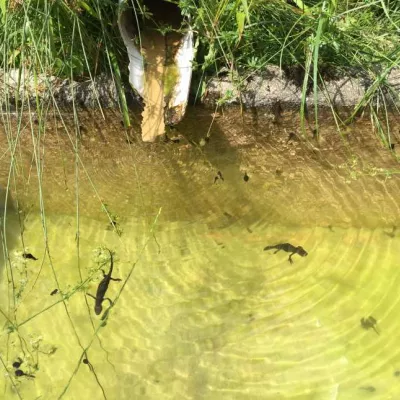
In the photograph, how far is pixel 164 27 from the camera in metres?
1.35

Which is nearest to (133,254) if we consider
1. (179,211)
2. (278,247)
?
(179,211)

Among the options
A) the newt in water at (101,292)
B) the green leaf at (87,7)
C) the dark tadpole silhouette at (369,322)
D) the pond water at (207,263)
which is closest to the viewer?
the green leaf at (87,7)

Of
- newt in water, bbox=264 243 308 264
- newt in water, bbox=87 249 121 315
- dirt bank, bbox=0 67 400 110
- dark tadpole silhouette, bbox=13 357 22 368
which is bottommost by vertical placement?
dark tadpole silhouette, bbox=13 357 22 368

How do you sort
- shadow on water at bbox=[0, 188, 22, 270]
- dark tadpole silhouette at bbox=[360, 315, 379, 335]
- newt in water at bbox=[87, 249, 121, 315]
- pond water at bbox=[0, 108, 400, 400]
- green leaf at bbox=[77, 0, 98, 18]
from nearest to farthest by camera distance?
1. green leaf at bbox=[77, 0, 98, 18]
2. pond water at bbox=[0, 108, 400, 400]
3. dark tadpole silhouette at bbox=[360, 315, 379, 335]
4. newt in water at bbox=[87, 249, 121, 315]
5. shadow on water at bbox=[0, 188, 22, 270]

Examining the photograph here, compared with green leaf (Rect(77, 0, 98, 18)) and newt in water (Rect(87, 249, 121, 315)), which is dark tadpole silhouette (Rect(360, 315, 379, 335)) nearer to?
newt in water (Rect(87, 249, 121, 315))

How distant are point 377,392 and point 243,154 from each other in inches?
36.1

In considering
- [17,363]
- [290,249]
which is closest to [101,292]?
[17,363]

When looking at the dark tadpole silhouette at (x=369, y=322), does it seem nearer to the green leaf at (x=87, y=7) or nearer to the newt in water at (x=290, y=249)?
the newt in water at (x=290, y=249)

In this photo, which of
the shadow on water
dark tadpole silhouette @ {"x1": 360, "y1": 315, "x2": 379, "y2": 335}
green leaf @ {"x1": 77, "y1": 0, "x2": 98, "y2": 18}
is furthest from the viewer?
the shadow on water

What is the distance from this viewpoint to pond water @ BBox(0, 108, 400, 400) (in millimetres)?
1493

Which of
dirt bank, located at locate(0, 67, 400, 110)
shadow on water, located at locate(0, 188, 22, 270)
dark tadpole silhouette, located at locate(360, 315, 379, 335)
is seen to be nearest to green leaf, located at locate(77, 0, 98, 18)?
dirt bank, located at locate(0, 67, 400, 110)

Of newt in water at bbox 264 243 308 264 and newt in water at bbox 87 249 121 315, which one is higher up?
newt in water at bbox 264 243 308 264

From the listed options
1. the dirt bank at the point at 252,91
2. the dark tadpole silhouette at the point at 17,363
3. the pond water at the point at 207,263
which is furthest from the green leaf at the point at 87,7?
the dark tadpole silhouette at the point at 17,363

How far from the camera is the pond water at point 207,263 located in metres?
1.49
